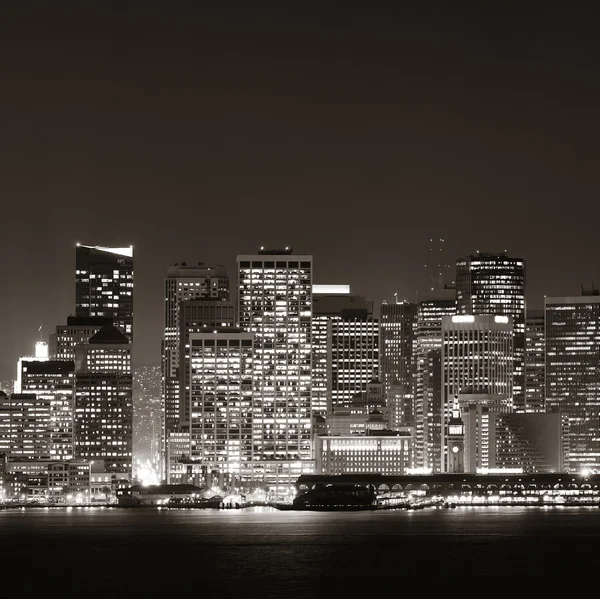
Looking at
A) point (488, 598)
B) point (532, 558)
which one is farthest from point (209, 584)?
point (532, 558)

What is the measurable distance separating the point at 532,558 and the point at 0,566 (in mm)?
49018

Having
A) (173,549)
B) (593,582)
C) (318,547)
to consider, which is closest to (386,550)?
(318,547)

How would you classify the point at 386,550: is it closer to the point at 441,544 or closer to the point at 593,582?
the point at 441,544

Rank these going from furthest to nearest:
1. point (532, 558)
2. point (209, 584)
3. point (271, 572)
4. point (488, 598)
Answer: point (532, 558)
point (271, 572)
point (209, 584)
point (488, 598)

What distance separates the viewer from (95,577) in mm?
160250

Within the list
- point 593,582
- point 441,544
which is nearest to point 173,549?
point 441,544

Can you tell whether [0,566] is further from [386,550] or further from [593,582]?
[593,582]

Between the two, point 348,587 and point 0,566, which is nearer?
point 348,587

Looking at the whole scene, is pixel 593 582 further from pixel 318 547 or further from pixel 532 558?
pixel 318 547

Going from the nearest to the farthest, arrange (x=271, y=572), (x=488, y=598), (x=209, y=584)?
(x=488, y=598), (x=209, y=584), (x=271, y=572)

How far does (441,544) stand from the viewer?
19888 cm

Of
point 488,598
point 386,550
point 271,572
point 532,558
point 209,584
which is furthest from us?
point 386,550

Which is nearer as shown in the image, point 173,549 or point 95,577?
point 95,577

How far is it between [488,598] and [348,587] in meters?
13.2
